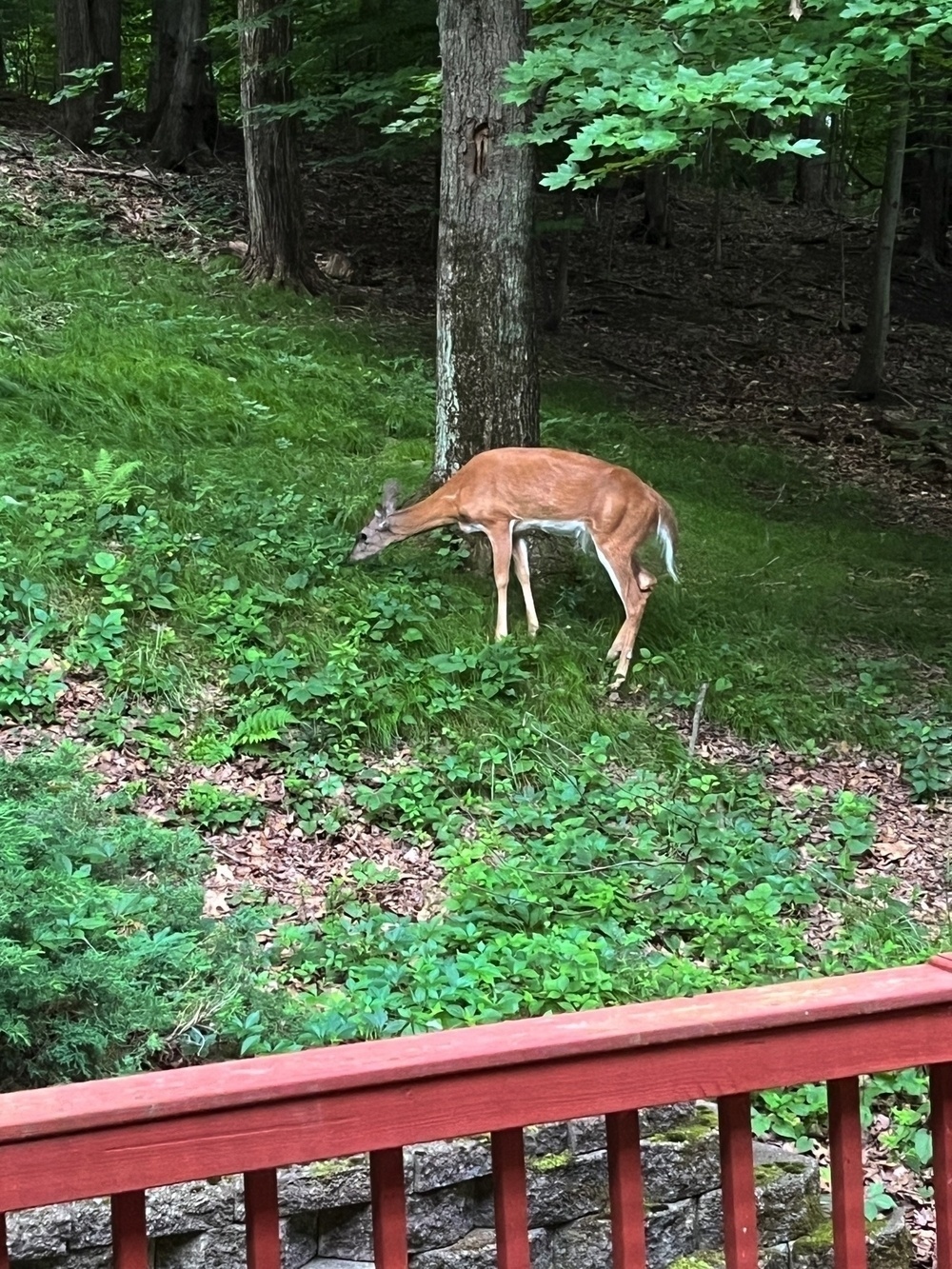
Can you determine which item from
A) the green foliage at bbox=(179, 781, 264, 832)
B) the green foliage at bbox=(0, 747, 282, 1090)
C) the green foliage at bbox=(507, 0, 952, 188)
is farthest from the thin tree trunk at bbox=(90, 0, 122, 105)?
the green foliage at bbox=(0, 747, 282, 1090)

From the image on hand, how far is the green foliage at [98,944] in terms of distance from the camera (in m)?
3.21

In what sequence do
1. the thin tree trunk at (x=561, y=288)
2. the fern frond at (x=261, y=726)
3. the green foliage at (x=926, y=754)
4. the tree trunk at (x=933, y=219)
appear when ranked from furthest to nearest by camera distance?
1. the tree trunk at (x=933, y=219)
2. the thin tree trunk at (x=561, y=288)
3. the green foliage at (x=926, y=754)
4. the fern frond at (x=261, y=726)

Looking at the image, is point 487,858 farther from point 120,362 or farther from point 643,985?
point 120,362

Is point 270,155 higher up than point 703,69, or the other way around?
point 270,155

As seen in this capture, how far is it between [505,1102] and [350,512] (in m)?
6.45

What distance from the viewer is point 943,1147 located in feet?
6.02

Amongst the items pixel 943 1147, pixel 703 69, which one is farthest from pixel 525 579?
pixel 943 1147

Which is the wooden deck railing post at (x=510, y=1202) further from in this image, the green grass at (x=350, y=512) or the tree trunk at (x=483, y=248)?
the tree trunk at (x=483, y=248)

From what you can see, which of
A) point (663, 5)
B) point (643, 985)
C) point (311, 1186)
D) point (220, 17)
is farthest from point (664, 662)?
point (220, 17)

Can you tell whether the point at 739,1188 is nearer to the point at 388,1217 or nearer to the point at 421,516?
the point at 388,1217

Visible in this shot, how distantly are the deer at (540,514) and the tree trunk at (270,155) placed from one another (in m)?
6.12

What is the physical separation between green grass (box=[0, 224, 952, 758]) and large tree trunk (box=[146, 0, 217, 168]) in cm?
453

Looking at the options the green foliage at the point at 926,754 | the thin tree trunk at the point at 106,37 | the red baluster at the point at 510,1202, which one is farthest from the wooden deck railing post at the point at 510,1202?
the thin tree trunk at the point at 106,37

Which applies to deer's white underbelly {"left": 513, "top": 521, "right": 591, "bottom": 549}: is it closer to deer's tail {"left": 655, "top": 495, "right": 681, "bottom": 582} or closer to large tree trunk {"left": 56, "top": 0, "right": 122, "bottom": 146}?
deer's tail {"left": 655, "top": 495, "right": 681, "bottom": 582}
